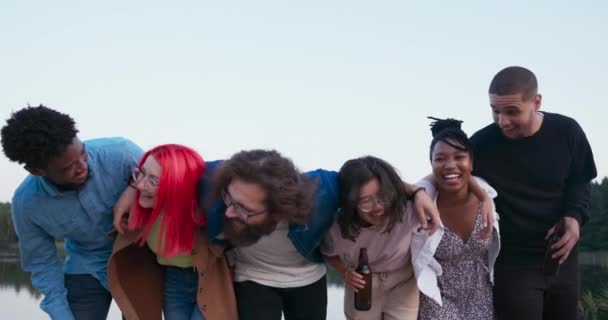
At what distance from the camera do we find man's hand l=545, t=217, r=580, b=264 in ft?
13.2

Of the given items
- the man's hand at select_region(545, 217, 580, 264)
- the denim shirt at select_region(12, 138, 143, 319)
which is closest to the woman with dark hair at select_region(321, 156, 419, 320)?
the man's hand at select_region(545, 217, 580, 264)

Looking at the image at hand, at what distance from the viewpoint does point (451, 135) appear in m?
3.97

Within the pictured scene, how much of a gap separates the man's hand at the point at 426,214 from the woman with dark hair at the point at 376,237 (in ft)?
0.30

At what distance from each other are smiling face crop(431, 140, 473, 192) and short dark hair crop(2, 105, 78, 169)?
2194 mm

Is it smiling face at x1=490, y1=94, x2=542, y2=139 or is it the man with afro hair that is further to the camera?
smiling face at x1=490, y1=94, x2=542, y2=139

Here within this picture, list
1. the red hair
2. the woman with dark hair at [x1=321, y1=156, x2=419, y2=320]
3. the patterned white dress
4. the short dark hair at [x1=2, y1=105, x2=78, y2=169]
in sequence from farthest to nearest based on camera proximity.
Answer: the patterned white dress
the woman with dark hair at [x1=321, y1=156, x2=419, y2=320]
the red hair
the short dark hair at [x1=2, y1=105, x2=78, y2=169]

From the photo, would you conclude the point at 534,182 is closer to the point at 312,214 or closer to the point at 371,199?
the point at 371,199

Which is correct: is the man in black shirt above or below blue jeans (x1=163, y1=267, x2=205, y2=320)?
above

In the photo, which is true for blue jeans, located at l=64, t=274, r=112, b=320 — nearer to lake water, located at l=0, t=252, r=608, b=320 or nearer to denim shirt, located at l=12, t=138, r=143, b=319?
denim shirt, located at l=12, t=138, r=143, b=319

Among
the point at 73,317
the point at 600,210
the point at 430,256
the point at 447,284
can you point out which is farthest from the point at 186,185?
the point at 600,210

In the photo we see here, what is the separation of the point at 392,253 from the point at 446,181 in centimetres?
57

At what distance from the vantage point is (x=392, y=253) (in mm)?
3918

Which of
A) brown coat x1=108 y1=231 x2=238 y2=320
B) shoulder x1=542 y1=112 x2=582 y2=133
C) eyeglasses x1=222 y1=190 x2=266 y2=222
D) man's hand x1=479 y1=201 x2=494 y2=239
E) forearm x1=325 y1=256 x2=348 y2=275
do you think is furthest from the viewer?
shoulder x1=542 y1=112 x2=582 y2=133

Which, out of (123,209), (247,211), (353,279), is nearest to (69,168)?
(123,209)
